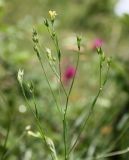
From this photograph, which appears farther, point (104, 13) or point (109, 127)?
point (104, 13)

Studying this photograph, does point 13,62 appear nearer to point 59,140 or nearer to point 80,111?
point 80,111

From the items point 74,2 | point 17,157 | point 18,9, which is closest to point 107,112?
point 17,157

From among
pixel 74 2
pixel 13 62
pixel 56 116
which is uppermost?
pixel 13 62

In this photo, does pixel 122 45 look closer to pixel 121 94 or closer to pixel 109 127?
pixel 121 94

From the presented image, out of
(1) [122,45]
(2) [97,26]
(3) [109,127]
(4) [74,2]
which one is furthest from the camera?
(4) [74,2]

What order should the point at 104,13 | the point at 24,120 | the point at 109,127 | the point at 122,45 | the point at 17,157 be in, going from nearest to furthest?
the point at 17,157, the point at 109,127, the point at 24,120, the point at 122,45, the point at 104,13

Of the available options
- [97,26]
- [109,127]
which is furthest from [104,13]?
[109,127]

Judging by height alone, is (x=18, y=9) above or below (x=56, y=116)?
below

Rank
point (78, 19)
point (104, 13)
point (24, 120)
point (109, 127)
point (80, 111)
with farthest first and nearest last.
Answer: point (78, 19)
point (104, 13)
point (80, 111)
point (24, 120)
point (109, 127)

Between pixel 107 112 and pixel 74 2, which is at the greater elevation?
pixel 107 112
